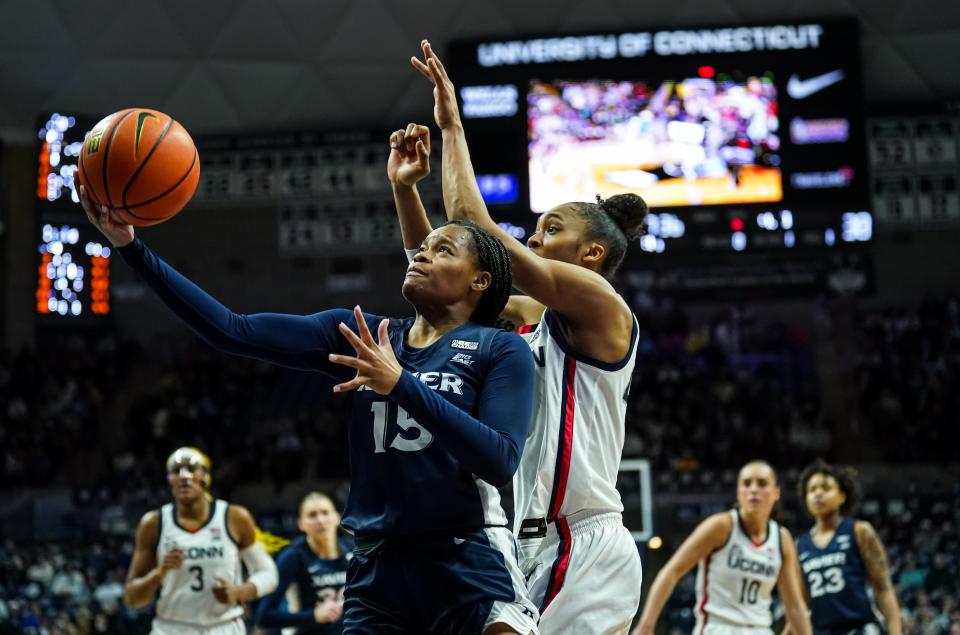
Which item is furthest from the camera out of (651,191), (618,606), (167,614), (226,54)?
(226,54)

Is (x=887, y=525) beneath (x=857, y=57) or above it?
beneath

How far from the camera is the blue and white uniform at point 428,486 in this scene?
111 inches

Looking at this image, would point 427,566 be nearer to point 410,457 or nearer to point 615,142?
point 410,457

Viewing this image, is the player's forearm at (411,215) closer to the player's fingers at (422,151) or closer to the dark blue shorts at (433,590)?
the player's fingers at (422,151)

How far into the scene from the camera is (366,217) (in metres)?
12.8

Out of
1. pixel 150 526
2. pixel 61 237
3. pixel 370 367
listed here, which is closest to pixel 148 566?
pixel 150 526

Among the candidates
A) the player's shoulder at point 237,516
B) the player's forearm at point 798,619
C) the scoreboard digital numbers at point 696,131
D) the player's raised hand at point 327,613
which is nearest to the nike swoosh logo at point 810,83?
the scoreboard digital numbers at point 696,131

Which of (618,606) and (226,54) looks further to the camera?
(226,54)

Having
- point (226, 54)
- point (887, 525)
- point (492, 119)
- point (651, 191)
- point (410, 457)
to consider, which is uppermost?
point (226, 54)

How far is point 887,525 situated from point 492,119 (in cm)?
682

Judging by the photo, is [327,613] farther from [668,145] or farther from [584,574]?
[668,145]

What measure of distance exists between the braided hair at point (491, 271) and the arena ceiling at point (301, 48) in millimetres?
9602

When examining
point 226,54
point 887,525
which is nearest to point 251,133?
point 226,54

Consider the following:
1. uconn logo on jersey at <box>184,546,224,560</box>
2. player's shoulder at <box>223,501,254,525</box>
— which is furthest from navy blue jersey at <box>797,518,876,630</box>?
uconn logo on jersey at <box>184,546,224,560</box>
